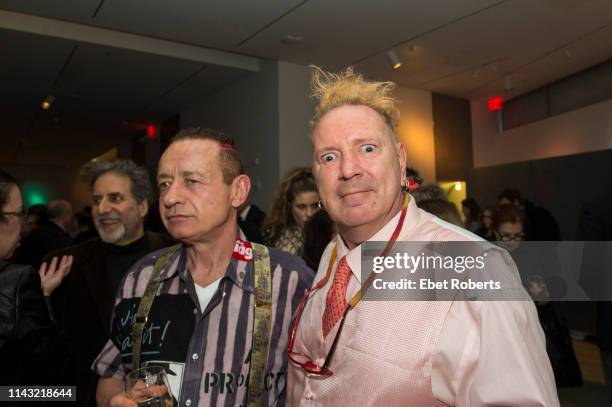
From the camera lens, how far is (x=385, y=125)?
121 cm

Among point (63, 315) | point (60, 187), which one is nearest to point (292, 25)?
point (63, 315)

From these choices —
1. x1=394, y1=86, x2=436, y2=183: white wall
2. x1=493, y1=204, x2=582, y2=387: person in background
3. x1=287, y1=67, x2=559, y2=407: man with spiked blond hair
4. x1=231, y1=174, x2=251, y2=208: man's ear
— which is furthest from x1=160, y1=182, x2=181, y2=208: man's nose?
x1=394, y1=86, x2=436, y2=183: white wall

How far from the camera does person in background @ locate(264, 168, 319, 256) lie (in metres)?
2.88

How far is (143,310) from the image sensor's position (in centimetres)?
144

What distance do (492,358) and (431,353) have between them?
0.12 metres

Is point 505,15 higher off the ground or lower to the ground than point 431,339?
higher

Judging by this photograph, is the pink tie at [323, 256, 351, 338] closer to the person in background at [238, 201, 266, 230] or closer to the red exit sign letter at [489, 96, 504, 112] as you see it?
the person in background at [238, 201, 266, 230]

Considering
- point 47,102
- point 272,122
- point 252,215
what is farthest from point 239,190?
point 47,102

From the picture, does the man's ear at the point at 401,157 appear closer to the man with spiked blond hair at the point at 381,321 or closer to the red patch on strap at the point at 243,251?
the man with spiked blond hair at the point at 381,321

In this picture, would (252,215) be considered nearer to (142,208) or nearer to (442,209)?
(142,208)

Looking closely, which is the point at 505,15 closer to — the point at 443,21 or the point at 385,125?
the point at 443,21

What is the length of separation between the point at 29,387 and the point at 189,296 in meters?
0.60

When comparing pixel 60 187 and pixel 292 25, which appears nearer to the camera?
pixel 292 25

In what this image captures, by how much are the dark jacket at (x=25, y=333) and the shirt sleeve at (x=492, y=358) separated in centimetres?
124
